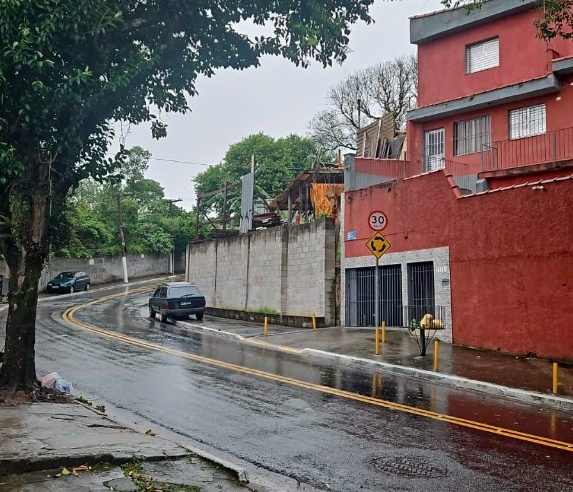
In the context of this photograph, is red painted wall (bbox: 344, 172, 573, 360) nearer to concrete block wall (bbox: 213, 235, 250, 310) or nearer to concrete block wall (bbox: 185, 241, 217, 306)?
concrete block wall (bbox: 213, 235, 250, 310)

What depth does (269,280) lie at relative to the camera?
2664 cm

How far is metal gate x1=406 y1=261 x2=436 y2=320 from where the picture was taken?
1876 centimetres

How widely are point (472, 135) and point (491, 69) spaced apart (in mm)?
2456

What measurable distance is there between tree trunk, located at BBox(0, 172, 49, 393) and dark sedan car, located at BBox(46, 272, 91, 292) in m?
37.0

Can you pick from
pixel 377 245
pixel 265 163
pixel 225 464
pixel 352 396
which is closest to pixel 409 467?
pixel 225 464

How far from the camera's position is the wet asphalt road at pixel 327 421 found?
21.2 ft

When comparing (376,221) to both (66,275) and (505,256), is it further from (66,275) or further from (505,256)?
(66,275)

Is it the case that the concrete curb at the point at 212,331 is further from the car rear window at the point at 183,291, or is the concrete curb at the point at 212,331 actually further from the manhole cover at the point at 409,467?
the manhole cover at the point at 409,467

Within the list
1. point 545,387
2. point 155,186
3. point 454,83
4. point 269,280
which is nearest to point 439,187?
point 454,83

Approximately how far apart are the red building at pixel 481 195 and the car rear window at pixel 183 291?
8.14 metres

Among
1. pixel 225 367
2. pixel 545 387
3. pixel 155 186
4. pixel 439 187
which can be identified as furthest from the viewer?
pixel 155 186

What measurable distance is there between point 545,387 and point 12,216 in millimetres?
10226

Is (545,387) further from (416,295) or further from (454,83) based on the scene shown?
(454,83)

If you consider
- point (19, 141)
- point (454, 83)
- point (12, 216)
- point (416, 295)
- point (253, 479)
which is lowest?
point (253, 479)
